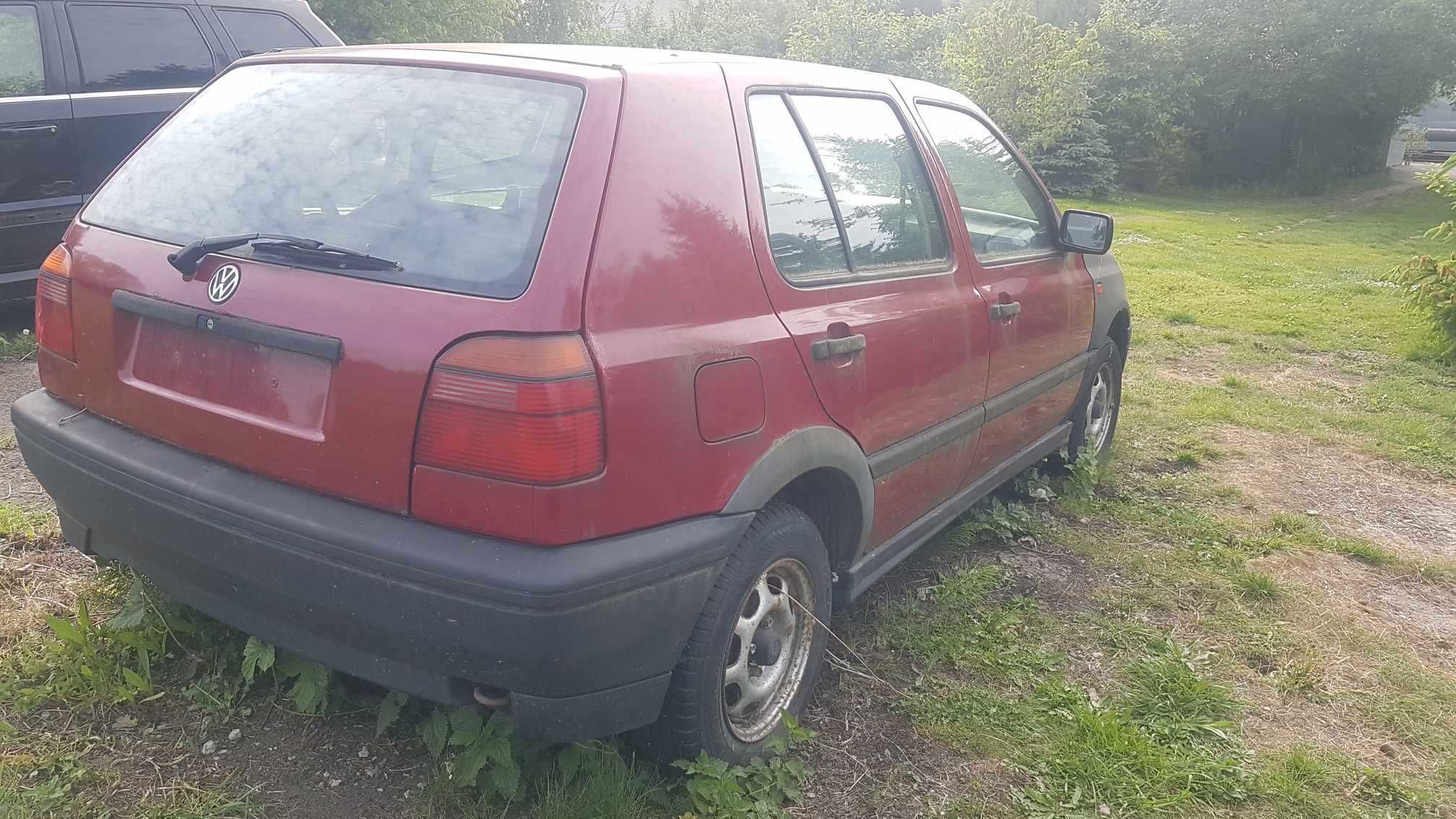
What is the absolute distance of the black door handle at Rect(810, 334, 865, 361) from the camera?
2625 mm

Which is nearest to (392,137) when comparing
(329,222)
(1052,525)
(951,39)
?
(329,222)

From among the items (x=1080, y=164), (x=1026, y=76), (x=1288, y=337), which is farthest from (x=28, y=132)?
(x=1080, y=164)

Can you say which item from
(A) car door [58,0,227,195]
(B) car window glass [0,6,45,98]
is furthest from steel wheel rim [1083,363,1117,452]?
(B) car window glass [0,6,45,98]

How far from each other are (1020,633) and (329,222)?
98.1 inches

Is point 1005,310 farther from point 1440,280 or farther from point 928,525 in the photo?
point 1440,280

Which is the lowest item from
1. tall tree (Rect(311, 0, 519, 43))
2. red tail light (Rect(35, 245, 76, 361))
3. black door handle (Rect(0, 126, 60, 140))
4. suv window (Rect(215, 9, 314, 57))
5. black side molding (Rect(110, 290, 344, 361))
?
red tail light (Rect(35, 245, 76, 361))

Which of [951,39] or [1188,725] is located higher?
[951,39]

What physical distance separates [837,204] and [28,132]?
4547 millimetres

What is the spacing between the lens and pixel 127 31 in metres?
5.87

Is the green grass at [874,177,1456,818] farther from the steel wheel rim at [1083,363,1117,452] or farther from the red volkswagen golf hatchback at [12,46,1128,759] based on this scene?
the red volkswagen golf hatchback at [12,46,1128,759]

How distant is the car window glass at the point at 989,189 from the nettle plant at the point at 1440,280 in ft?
17.5

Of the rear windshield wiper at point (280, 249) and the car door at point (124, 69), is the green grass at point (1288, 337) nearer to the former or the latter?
the rear windshield wiper at point (280, 249)

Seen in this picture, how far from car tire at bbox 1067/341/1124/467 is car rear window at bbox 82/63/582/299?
3214mm

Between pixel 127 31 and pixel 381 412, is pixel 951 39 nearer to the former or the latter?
pixel 127 31
